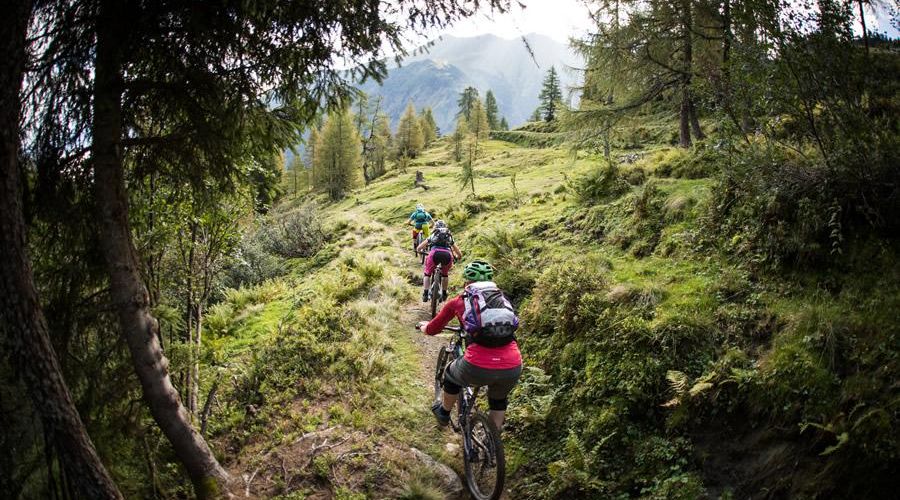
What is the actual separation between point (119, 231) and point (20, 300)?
142cm

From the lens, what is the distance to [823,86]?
607cm

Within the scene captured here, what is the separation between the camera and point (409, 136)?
74.1m

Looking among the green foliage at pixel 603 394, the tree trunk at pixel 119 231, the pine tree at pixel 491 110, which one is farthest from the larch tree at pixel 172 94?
the pine tree at pixel 491 110

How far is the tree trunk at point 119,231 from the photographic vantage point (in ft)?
14.6

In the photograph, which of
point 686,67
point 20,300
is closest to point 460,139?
point 686,67

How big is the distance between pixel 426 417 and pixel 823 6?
8.28 meters

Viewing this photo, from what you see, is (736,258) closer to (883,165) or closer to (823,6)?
(883,165)

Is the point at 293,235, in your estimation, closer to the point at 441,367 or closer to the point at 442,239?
the point at 442,239

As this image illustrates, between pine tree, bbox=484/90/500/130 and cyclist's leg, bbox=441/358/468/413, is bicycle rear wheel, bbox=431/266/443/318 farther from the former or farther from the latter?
pine tree, bbox=484/90/500/130

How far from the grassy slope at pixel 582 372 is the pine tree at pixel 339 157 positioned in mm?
48547

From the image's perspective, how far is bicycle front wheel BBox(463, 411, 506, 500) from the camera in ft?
17.7

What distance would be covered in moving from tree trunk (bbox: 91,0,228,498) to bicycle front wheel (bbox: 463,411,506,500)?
137 inches

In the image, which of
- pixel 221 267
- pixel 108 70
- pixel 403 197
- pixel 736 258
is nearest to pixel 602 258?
pixel 736 258

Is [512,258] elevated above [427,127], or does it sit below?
below
